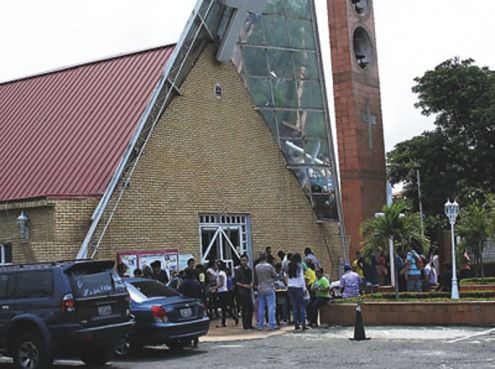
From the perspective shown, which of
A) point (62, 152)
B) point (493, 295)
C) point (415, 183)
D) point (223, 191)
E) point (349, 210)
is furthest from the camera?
point (415, 183)

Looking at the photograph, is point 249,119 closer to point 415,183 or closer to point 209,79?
point 209,79

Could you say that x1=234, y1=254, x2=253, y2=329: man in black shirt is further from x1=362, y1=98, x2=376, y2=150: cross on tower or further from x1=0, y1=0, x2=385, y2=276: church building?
x1=362, y1=98, x2=376, y2=150: cross on tower

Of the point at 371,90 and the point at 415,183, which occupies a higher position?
the point at 371,90

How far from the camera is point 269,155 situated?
87.1ft

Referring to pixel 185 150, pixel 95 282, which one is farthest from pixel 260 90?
pixel 95 282

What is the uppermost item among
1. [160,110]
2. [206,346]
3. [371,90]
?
[371,90]

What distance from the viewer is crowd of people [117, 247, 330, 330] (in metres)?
18.0

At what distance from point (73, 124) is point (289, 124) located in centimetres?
733

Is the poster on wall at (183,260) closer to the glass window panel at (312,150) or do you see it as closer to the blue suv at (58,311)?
the glass window panel at (312,150)

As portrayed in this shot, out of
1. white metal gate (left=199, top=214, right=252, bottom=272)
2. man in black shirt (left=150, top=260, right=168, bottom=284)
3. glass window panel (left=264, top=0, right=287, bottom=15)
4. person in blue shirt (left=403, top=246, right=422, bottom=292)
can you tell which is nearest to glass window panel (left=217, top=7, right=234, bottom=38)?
glass window panel (left=264, top=0, right=287, bottom=15)

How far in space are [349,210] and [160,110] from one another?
16.7m

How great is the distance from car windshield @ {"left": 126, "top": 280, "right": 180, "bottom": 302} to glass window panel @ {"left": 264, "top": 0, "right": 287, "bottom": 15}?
13.8m

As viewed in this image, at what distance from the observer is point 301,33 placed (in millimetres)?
28328

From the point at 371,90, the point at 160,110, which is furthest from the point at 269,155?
the point at 371,90
